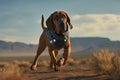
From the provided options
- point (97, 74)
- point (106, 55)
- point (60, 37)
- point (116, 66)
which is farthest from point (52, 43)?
point (106, 55)

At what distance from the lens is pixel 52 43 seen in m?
10.8

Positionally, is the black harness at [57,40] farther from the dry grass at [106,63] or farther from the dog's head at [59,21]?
the dry grass at [106,63]

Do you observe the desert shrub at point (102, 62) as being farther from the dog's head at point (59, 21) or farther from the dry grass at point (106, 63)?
the dog's head at point (59, 21)

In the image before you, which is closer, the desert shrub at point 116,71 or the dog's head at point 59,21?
the dog's head at point 59,21

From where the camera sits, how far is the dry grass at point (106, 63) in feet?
68.7

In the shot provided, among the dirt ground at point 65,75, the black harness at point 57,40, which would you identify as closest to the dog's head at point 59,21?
the black harness at point 57,40

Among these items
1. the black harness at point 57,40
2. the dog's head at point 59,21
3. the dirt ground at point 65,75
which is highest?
the dog's head at point 59,21

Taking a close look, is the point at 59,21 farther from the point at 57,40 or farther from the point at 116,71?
the point at 116,71

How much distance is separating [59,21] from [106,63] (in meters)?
14.3

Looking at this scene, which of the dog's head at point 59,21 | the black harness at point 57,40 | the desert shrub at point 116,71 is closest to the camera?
the dog's head at point 59,21

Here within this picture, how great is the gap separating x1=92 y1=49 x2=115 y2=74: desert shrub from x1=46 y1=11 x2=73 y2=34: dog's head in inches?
459

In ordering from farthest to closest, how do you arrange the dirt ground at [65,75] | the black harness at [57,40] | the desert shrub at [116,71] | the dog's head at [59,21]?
the dirt ground at [65,75]
the desert shrub at [116,71]
the black harness at [57,40]
the dog's head at [59,21]

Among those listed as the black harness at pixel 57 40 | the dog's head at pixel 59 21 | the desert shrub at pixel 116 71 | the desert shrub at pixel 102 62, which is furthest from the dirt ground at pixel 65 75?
the black harness at pixel 57 40

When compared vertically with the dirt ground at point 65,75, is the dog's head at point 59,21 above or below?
above
